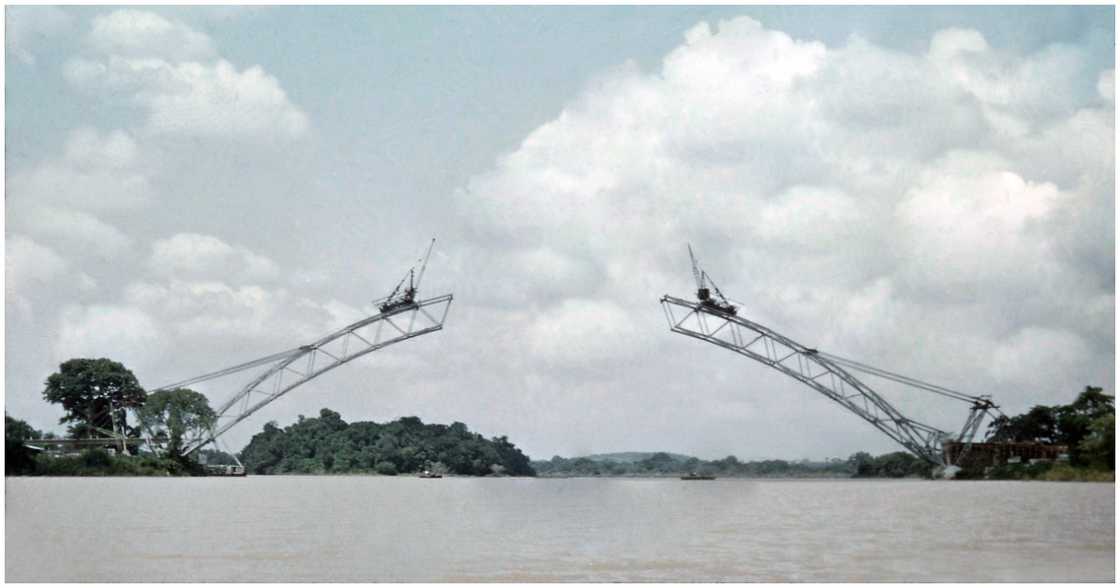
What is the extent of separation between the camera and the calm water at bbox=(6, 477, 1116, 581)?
1557 cm

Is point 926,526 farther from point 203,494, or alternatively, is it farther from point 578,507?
point 203,494

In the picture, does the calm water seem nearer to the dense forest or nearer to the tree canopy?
the tree canopy

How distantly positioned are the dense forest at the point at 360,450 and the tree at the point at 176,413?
1422 cm

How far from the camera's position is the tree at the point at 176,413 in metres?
51.1

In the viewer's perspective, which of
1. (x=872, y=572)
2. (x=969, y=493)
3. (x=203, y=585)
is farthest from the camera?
(x=969, y=493)

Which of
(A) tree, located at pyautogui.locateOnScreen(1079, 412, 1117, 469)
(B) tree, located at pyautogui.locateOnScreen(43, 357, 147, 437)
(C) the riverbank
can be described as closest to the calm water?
(A) tree, located at pyautogui.locateOnScreen(1079, 412, 1117, 469)

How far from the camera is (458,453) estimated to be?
81125 millimetres

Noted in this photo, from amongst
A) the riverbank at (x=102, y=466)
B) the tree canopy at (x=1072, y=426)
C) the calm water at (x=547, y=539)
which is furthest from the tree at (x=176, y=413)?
the tree canopy at (x=1072, y=426)

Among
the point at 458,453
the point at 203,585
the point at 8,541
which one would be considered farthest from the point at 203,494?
the point at 458,453

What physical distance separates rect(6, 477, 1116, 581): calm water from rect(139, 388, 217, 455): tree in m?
18.4

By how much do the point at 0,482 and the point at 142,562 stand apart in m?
2.90

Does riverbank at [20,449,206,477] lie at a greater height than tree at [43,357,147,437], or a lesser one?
lesser

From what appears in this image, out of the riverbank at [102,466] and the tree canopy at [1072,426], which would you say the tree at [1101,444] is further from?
the riverbank at [102,466]

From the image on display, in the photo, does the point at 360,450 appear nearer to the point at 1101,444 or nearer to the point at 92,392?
the point at 92,392
